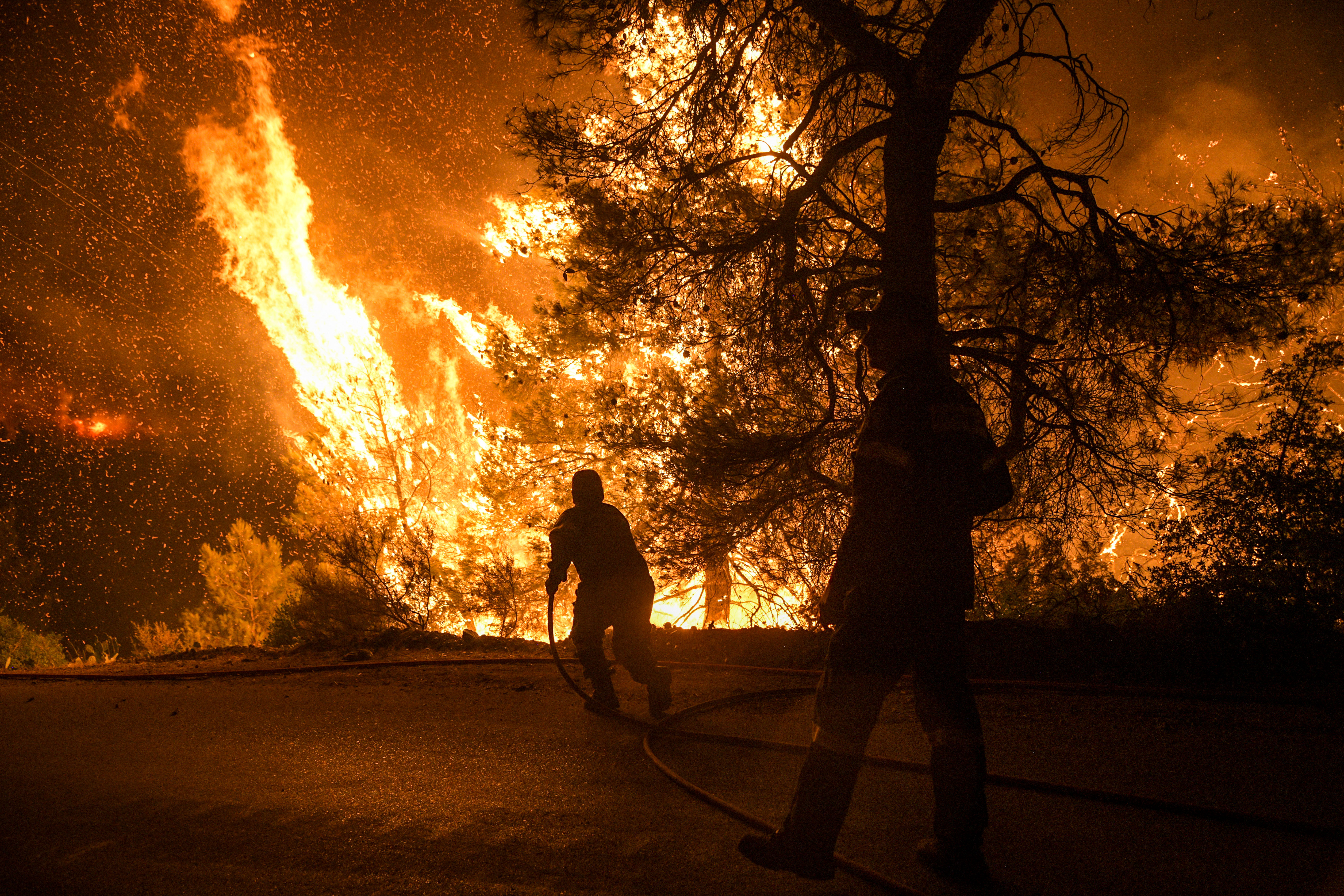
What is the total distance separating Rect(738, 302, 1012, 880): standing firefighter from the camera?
7.62 ft

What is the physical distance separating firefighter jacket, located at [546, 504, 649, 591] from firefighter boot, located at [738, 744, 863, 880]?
2897 mm

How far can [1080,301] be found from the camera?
6895 millimetres

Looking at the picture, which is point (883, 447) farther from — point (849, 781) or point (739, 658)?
point (739, 658)

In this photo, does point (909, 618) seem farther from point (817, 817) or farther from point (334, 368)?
point (334, 368)

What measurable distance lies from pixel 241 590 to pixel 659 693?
162 feet

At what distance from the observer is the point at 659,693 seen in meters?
4.86

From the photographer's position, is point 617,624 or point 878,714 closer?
point 878,714

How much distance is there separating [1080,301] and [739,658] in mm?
4880

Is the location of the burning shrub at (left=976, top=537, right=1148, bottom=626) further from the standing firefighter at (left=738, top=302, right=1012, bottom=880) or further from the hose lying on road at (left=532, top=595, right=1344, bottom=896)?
the standing firefighter at (left=738, top=302, right=1012, bottom=880)

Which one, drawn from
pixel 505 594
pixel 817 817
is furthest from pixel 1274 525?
pixel 505 594

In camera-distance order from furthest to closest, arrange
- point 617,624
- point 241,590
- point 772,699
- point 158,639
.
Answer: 1. point 241,590
2. point 158,639
3. point 772,699
4. point 617,624

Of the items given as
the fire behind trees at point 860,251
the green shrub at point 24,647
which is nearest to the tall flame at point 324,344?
the fire behind trees at point 860,251

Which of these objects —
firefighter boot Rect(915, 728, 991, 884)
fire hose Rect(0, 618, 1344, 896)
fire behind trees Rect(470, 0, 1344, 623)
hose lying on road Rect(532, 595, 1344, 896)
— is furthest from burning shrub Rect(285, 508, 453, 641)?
firefighter boot Rect(915, 728, 991, 884)

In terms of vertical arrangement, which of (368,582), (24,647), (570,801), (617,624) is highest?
(368,582)
